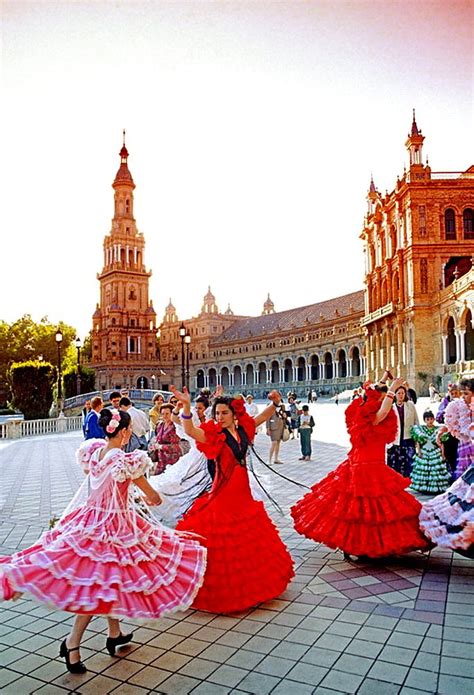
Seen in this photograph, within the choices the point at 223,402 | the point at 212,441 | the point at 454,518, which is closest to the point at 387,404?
the point at 454,518

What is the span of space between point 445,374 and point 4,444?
27.7 metres

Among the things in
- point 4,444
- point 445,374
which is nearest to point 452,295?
point 445,374

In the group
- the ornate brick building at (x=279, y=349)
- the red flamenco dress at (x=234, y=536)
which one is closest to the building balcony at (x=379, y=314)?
the ornate brick building at (x=279, y=349)

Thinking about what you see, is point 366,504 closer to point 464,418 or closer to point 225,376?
point 464,418

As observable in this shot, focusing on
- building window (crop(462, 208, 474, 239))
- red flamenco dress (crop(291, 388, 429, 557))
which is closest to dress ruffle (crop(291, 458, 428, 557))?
red flamenco dress (crop(291, 388, 429, 557))

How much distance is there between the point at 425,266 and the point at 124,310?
51.5 m

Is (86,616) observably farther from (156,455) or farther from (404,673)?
(156,455)

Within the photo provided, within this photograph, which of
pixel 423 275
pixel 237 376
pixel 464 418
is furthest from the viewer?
pixel 237 376

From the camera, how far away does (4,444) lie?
846 inches

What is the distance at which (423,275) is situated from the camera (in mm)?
41906

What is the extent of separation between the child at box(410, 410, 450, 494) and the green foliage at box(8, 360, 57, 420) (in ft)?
85.5

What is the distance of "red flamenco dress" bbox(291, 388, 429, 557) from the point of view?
5.28 m

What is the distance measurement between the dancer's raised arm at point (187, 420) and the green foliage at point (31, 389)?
2873 cm

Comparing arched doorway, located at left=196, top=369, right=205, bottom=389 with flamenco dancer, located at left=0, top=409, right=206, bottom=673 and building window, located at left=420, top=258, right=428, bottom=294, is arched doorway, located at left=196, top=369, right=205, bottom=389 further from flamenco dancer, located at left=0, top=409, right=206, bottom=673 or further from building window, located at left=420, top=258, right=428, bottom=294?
flamenco dancer, located at left=0, top=409, right=206, bottom=673
